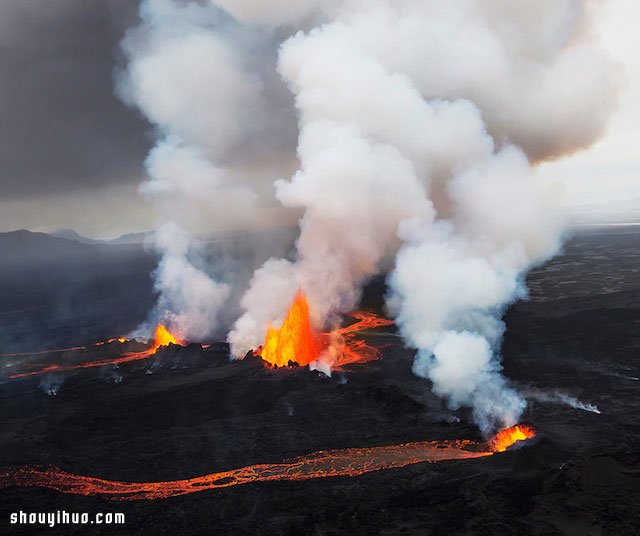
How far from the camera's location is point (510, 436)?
32.0 meters

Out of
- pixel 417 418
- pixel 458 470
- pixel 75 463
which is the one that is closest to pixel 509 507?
pixel 458 470

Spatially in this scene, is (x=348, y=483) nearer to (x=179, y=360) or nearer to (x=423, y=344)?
(x=423, y=344)

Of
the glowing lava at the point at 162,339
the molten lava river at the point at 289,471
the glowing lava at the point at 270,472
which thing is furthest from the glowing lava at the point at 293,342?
the molten lava river at the point at 289,471

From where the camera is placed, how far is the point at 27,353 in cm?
7069

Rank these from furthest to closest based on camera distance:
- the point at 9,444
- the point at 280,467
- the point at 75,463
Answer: the point at 9,444, the point at 75,463, the point at 280,467

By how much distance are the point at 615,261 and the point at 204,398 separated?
13029cm

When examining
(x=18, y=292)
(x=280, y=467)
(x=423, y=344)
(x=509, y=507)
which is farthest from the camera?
(x=18, y=292)

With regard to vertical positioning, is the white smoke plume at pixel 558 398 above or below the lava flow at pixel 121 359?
below

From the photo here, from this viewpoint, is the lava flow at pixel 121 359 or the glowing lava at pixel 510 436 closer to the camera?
the glowing lava at pixel 510 436

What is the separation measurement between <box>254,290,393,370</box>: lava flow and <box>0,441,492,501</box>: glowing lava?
71.0 ft

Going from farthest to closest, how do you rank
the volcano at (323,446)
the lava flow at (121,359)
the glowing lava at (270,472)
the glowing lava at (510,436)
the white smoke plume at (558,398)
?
the lava flow at (121,359) → the white smoke plume at (558,398) → the glowing lava at (510,436) → the glowing lava at (270,472) → the volcano at (323,446)

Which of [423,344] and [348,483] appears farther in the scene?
[423,344]

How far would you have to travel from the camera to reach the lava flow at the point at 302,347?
56250 mm

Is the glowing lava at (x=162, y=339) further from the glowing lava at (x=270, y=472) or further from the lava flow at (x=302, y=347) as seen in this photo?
the glowing lava at (x=270, y=472)
